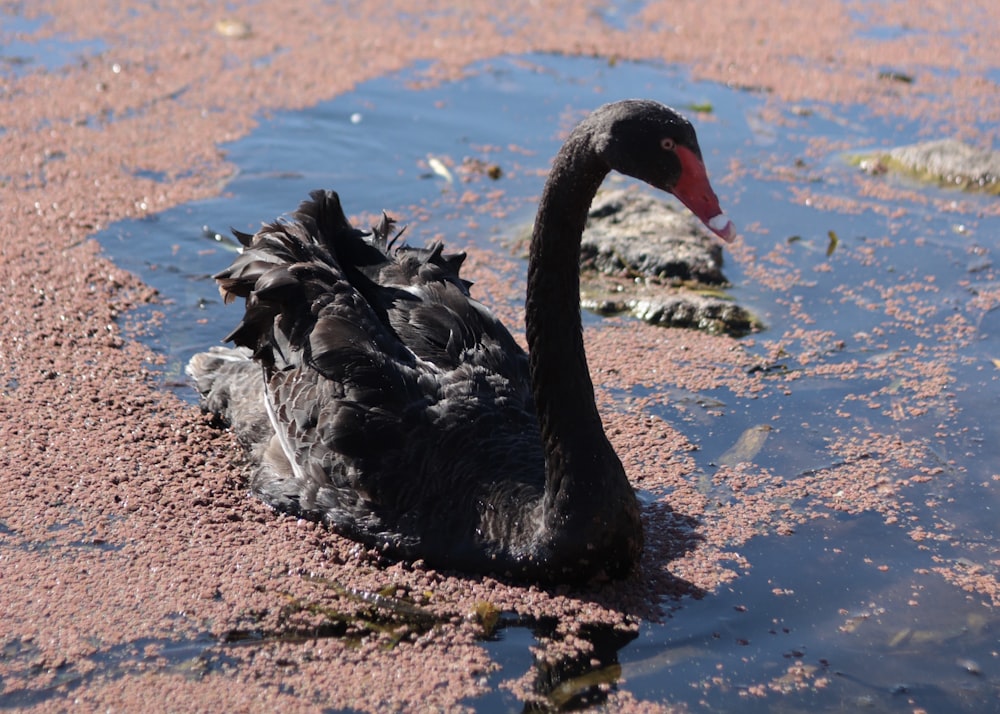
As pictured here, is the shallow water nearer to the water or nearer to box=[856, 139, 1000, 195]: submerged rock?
box=[856, 139, 1000, 195]: submerged rock

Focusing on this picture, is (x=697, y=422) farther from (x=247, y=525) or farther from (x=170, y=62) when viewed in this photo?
A: (x=170, y=62)

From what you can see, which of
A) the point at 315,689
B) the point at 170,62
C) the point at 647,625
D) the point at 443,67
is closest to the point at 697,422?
the point at 647,625

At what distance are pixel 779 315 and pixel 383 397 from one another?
282cm

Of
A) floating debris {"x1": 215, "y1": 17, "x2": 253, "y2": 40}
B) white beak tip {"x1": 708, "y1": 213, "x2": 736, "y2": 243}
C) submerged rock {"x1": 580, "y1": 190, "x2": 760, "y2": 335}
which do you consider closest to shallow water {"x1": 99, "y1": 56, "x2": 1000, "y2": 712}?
submerged rock {"x1": 580, "y1": 190, "x2": 760, "y2": 335}

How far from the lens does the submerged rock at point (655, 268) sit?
6.34 metres

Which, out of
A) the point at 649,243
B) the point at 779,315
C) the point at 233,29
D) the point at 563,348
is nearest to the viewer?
the point at 563,348

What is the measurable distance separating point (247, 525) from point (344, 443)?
54 cm

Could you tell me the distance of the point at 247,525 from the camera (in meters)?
4.56

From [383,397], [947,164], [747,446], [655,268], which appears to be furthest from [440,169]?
[383,397]

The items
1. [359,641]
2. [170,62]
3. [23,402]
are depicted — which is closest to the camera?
[359,641]

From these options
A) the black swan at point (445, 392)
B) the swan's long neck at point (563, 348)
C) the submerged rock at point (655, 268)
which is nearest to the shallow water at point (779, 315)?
the submerged rock at point (655, 268)

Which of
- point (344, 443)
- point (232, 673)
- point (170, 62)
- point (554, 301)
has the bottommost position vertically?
point (232, 673)

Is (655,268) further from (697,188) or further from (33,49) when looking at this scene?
(33,49)

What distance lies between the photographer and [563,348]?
4.05m
